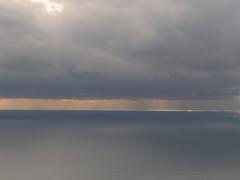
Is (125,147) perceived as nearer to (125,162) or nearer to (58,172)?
(125,162)

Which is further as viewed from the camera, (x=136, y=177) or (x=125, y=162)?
(x=125, y=162)

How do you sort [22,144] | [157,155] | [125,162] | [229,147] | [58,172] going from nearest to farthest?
1. [58,172]
2. [125,162]
3. [157,155]
4. [229,147]
5. [22,144]

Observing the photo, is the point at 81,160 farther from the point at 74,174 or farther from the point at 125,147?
the point at 125,147

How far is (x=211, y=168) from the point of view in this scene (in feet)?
372

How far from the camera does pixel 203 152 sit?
152m

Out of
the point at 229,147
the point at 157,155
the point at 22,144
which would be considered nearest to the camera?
the point at 157,155

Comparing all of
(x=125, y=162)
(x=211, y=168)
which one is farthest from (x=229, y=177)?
(x=125, y=162)

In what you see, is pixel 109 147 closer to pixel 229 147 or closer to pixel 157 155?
pixel 157 155

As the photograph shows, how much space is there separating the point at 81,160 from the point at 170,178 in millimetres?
45162

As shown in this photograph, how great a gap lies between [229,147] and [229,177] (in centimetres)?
7264

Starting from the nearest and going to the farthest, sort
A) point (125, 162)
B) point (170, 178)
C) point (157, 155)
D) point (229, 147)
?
point (170, 178)
point (125, 162)
point (157, 155)
point (229, 147)

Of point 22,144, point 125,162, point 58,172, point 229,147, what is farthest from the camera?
point 22,144

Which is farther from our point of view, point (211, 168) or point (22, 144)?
point (22, 144)

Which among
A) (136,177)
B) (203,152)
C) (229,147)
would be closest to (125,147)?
(203,152)
